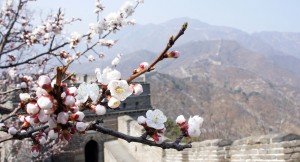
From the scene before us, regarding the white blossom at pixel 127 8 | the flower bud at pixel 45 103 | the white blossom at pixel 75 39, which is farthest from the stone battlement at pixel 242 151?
the flower bud at pixel 45 103

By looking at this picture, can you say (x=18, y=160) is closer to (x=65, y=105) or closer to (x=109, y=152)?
(x=109, y=152)

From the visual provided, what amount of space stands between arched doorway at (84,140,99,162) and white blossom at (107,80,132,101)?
536 inches

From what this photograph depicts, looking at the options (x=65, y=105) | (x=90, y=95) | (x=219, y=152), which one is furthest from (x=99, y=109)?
(x=219, y=152)

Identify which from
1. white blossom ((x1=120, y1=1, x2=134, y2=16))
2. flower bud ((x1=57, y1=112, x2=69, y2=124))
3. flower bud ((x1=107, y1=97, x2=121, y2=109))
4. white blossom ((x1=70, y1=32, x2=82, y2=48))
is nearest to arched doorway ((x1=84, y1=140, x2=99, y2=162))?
white blossom ((x1=70, y1=32, x2=82, y2=48))

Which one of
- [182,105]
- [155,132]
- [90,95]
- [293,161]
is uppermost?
[182,105]

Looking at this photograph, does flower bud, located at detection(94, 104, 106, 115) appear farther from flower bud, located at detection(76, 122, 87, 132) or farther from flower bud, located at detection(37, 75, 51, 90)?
flower bud, located at detection(37, 75, 51, 90)

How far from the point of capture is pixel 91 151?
1591 centimetres

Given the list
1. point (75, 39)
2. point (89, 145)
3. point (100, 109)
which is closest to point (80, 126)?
point (100, 109)

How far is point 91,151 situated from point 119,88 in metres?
14.5

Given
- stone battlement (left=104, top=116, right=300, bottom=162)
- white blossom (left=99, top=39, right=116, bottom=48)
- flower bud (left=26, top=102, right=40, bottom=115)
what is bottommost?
stone battlement (left=104, top=116, right=300, bottom=162)

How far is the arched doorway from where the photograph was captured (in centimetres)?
1529

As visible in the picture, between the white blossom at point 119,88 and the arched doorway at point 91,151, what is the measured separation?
44.7ft

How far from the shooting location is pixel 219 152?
646cm

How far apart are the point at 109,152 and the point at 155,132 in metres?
11.7
